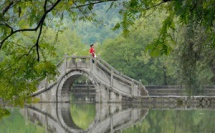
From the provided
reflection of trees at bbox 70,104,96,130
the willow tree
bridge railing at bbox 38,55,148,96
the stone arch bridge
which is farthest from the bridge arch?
the willow tree

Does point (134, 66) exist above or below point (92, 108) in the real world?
above

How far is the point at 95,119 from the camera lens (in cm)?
3127

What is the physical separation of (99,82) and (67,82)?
251cm

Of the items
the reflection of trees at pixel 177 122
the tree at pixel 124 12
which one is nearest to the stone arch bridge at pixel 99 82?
the reflection of trees at pixel 177 122

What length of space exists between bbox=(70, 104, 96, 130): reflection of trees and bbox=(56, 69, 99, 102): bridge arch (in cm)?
107

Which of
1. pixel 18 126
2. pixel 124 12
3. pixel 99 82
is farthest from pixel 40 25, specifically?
pixel 99 82

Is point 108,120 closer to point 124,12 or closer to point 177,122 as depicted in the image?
point 177,122

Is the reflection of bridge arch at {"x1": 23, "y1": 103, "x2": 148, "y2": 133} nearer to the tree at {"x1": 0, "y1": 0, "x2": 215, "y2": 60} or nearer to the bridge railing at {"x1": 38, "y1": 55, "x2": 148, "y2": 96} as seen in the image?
the bridge railing at {"x1": 38, "y1": 55, "x2": 148, "y2": 96}

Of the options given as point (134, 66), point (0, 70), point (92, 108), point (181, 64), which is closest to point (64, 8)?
point (0, 70)

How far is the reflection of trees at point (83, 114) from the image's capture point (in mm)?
30641

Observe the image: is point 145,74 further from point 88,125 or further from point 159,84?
point 88,125

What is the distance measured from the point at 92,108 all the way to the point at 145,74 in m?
16.9

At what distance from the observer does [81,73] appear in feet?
134

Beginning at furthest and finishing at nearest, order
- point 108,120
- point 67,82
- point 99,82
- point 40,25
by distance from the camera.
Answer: point 67,82 → point 99,82 → point 108,120 → point 40,25
